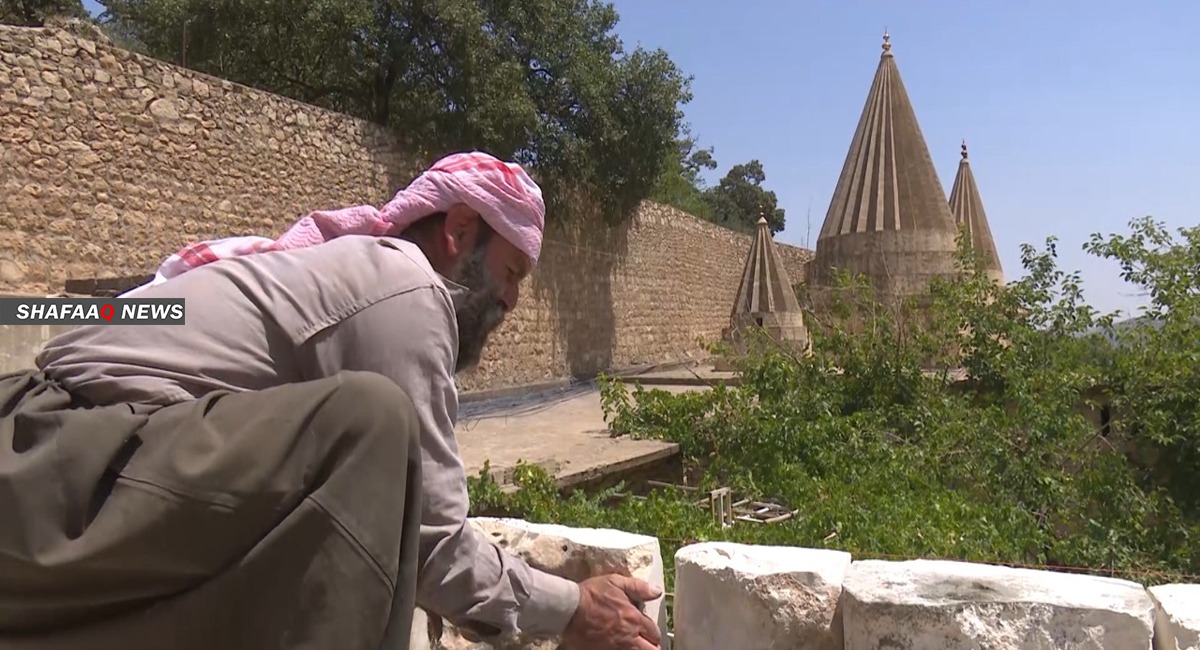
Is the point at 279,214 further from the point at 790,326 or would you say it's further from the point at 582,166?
the point at 790,326

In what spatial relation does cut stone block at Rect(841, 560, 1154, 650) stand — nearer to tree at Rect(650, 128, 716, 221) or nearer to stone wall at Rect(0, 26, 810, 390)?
stone wall at Rect(0, 26, 810, 390)

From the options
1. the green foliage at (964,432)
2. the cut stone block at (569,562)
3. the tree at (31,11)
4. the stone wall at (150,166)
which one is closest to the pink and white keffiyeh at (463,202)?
the cut stone block at (569,562)

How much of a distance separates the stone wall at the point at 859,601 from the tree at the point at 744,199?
4276 centimetres

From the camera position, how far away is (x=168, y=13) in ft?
36.9

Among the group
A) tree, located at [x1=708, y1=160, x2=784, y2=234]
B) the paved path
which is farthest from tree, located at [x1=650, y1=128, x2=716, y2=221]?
the paved path

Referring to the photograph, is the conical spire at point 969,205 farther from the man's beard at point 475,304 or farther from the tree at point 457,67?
the man's beard at point 475,304

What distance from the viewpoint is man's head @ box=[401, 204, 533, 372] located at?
1.53 metres

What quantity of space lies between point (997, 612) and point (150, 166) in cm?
802

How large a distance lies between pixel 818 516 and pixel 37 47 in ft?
21.8

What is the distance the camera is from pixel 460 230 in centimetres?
154

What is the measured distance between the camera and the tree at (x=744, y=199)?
4481 centimetres

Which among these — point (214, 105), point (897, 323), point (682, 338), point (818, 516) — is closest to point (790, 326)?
point (682, 338)

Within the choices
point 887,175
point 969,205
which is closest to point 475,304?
point 887,175

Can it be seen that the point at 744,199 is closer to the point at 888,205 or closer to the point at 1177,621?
the point at 888,205
